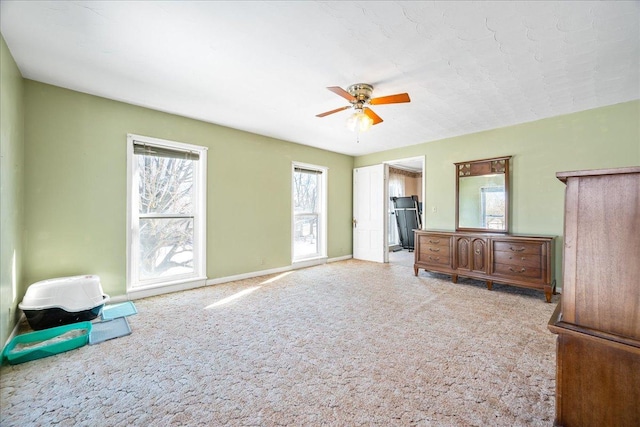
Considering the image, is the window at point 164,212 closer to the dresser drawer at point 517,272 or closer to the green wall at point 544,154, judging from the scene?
the green wall at point 544,154

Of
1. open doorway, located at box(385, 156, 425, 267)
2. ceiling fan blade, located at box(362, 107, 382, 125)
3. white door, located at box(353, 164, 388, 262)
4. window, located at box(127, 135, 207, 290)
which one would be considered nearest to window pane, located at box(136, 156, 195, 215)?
window, located at box(127, 135, 207, 290)

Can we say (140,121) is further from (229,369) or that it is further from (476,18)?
(476,18)

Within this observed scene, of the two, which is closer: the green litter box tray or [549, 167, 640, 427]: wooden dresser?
[549, 167, 640, 427]: wooden dresser

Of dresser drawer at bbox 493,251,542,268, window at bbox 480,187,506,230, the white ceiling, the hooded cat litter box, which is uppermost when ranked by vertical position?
the white ceiling

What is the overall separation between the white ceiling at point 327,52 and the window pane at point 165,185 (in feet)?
2.36

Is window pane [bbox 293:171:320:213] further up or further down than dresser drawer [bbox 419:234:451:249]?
further up

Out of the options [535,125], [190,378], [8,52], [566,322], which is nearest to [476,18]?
[566,322]

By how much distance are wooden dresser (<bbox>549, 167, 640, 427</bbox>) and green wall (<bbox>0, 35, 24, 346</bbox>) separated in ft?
11.7

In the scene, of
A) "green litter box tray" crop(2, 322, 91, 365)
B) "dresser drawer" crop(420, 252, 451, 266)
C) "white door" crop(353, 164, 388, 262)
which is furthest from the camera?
"white door" crop(353, 164, 388, 262)

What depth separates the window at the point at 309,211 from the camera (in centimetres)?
532

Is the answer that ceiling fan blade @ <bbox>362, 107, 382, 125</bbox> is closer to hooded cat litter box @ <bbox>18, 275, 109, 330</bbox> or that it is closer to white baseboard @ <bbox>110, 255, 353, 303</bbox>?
white baseboard @ <bbox>110, 255, 353, 303</bbox>

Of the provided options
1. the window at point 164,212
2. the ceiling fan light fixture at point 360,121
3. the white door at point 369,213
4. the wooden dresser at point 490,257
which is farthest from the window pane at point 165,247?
the wooden dresser at point 490,257

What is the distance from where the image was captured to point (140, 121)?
11.2 ft

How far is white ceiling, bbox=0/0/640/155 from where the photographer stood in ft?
5.95
